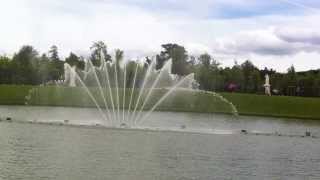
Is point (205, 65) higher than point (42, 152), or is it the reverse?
point (205, 65)

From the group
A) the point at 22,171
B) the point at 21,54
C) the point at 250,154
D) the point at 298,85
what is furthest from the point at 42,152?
the point at 298,85

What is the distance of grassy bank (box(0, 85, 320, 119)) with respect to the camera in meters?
94.8

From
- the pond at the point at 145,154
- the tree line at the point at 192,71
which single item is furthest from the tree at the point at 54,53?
the pond at the point at 145,154

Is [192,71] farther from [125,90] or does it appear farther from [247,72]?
[125,90]

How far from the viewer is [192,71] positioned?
153 m

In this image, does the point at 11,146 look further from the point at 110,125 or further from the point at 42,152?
the point at 110,125

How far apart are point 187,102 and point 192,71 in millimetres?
54130

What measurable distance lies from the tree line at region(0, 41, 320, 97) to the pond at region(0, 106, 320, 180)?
83.5 m

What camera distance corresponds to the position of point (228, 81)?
498 feet

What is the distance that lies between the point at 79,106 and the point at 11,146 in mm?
54640

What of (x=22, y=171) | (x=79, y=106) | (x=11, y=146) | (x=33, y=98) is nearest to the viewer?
(x=22, y=171)

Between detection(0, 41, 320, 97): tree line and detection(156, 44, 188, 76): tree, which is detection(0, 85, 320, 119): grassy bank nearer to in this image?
detection(0, 41, 320, 97): tree line

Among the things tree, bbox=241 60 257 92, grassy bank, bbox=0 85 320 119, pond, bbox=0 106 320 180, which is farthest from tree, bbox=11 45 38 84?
pond, bbox=0 106 320 180

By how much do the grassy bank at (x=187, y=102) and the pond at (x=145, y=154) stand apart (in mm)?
41822
